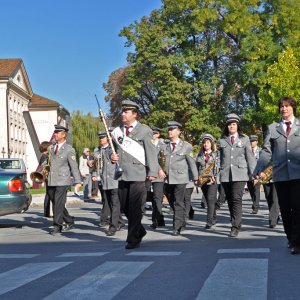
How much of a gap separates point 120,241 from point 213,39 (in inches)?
1487

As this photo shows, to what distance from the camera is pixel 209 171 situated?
1302cm

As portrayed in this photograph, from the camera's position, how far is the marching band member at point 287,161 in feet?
28.0

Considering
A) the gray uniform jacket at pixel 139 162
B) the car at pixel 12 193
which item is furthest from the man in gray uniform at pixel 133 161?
the car at pixel 12 193

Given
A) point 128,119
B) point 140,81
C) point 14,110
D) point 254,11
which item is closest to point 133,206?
point 128,119

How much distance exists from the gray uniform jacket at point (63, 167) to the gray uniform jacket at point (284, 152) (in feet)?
14.5

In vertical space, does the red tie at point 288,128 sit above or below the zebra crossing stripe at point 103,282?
above

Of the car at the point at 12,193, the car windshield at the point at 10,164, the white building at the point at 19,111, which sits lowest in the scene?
the car at the point at 12,193

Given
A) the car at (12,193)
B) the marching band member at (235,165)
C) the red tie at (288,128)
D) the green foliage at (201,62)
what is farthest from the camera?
the green foliage at (201,62)

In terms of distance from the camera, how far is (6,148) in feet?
243

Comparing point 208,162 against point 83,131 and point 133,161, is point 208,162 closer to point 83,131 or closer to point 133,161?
point 133,161

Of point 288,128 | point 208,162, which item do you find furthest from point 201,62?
point 288,128

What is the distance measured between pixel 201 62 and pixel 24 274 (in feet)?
136

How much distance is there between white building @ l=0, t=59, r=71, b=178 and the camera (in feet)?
244

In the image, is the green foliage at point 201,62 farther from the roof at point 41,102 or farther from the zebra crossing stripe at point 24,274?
the roof at point 41,102
